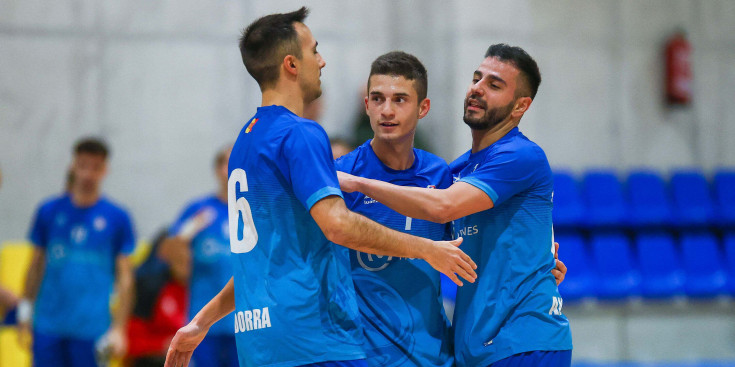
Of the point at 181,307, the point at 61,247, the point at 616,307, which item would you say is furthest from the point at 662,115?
the point at 61,247

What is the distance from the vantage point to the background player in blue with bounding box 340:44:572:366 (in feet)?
12.1

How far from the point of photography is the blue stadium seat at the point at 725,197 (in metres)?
11.3

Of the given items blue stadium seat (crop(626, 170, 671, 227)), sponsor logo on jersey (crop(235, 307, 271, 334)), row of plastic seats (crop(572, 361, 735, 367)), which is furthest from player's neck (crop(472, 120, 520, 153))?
blue stadium seat (crop(626, 170, 671, 227))

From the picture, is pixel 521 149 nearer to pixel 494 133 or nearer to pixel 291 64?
pixel 494 133

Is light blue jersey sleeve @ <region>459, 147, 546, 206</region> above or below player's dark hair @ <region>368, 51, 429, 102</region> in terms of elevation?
below

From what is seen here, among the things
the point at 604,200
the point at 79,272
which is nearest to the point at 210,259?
the point at 79,272

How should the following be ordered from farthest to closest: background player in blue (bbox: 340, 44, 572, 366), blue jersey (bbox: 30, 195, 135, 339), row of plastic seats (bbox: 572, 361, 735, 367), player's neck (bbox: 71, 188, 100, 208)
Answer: row of plastic seats (bbox: 572, 361, 735, 367), player's neck (bbox: 71, 188, 100, 208), blue jersey (bbox: 30, 195, 135, 339), background player in blue (bbox: 340, 44, 572, 366)

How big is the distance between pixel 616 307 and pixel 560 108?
2807mm

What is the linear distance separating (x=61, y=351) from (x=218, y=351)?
1.43 metres

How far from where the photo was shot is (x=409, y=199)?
3.62 metres

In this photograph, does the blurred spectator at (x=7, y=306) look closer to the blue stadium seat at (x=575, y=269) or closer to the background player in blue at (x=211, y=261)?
the background player in blue at (x=211, y=261)

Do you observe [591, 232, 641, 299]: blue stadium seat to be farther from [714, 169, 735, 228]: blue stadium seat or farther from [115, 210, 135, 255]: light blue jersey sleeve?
[115, 210, 135, 255]: light blue jersey sleeve

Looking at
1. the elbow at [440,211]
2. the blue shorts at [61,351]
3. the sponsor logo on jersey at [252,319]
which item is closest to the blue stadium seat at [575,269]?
the blue shorts at [61,351]

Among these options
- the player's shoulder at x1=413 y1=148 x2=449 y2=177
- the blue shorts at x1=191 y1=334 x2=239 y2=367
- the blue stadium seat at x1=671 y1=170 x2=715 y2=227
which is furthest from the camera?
the blue stadium seat at x1=671 y1=170 x2=715 y2=227
